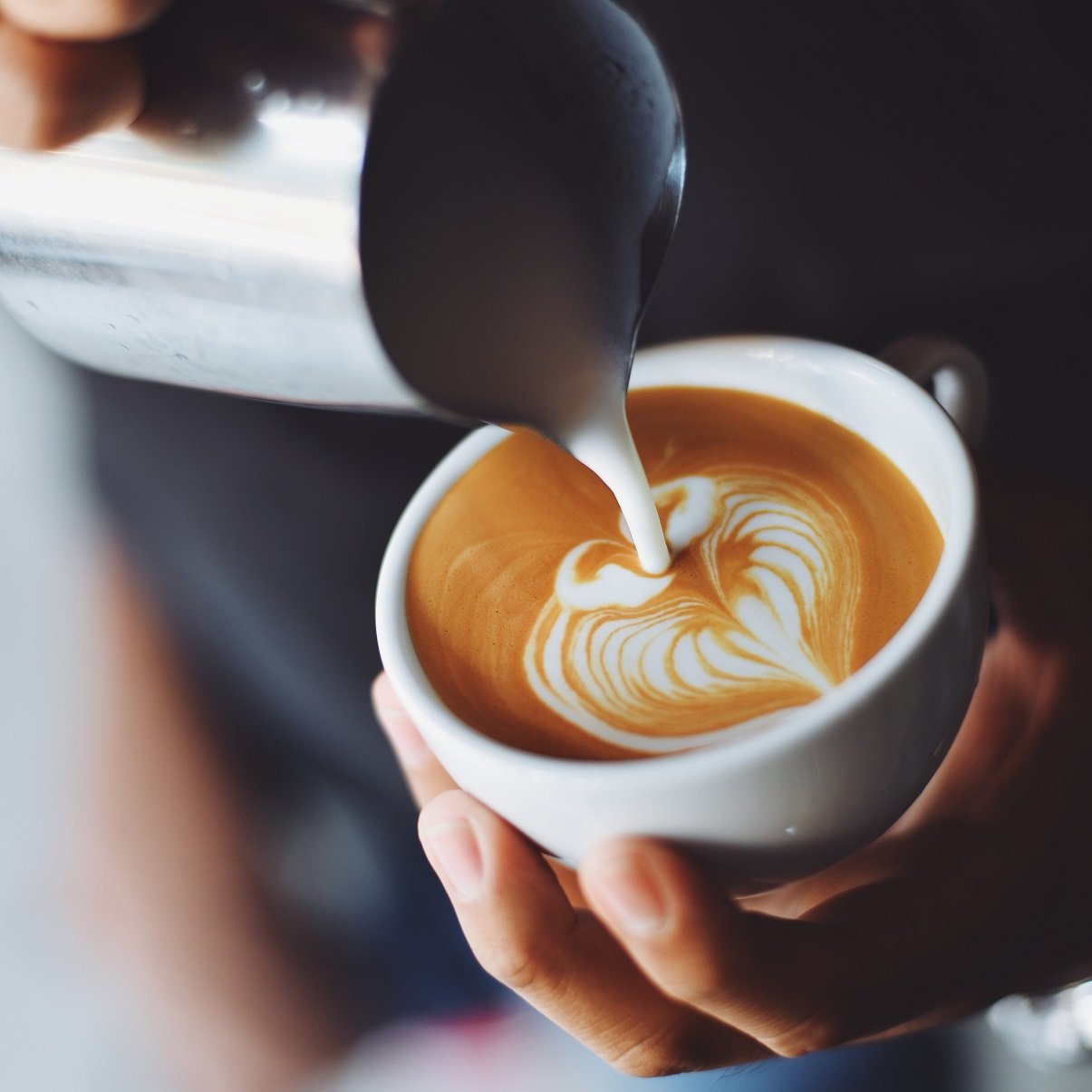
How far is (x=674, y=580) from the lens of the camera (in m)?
0.70

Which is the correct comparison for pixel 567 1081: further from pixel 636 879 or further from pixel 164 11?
pixel 164 11

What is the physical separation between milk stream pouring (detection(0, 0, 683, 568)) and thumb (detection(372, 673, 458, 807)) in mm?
293

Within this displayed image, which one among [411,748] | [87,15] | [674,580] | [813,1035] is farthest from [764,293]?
[87,15]

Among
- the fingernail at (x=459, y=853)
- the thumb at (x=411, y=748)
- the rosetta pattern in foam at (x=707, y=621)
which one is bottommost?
the thumb at (x=411, y=748)

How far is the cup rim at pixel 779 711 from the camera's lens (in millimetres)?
522

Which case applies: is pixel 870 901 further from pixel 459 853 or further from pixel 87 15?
pixel 87 15

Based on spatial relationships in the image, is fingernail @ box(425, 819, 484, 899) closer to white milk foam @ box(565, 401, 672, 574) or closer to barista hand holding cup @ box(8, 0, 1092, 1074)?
barista hand holding cup @ box(8, 0, 1092, 1074)

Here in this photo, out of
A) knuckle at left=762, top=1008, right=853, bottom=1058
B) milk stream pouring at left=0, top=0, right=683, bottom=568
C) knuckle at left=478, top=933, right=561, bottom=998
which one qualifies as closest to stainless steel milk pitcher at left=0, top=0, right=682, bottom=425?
milk stream pouring at left=0, top=0, right=683, bottom=568

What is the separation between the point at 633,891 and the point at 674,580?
0.22 m

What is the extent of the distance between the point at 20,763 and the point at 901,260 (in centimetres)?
112

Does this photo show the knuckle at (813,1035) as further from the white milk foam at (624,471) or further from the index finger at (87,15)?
the index finger at (87,15)

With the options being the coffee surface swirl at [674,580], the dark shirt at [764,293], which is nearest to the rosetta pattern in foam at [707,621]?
the coffee surface swirl at [674,580]

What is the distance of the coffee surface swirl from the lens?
24.6 inches

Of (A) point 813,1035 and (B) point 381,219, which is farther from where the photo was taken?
(A) point 813,1035
